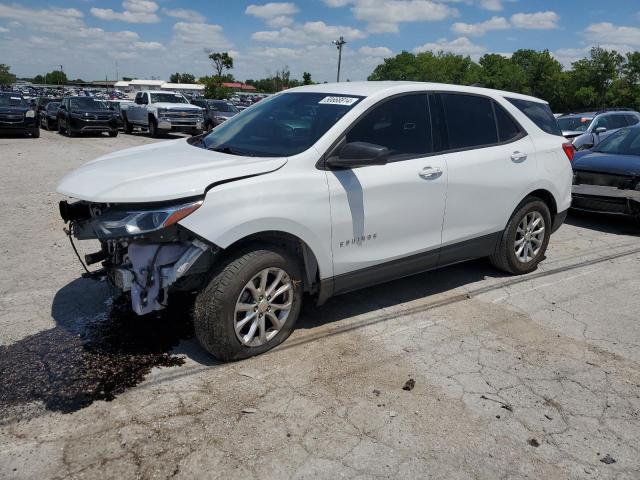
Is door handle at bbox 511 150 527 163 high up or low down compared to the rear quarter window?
down

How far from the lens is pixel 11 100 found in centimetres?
2061

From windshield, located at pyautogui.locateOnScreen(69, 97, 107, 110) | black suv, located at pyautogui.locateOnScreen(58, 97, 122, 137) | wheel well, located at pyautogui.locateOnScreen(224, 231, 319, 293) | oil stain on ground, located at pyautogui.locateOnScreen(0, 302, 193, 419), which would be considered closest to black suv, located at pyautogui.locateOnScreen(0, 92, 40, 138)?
black suv, located at pyautogui.locateOnScreen(58, 97, 122, 137)

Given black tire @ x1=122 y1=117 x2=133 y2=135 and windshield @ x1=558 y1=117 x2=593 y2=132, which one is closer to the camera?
windshield @ x1=558 y1=117 x2=593 y2=132

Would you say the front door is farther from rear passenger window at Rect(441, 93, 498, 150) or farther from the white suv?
rear passenger window at Rect(441, 93, 498, 150)

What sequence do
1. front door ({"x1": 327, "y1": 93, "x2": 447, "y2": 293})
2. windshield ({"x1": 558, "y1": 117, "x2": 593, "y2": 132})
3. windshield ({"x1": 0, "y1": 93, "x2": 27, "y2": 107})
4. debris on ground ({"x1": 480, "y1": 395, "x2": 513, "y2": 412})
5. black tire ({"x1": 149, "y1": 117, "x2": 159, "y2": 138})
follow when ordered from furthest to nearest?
black tire ({"x1": 149, "y1": 117, "x2": 159, "y2": 138})
windshield ({"x1": 0, "y1": 93, "x2": 27, "y2": 107})
windshield ({"x1": 558, "y1": 117, "x2": 593, "y2": 132})
front door ({"x1": 327, "y1": 93, "x2": 447, "y2": 293})
debris on ground ({"x1": 480, "y1": 395, "x2": 513, "y2": 412})

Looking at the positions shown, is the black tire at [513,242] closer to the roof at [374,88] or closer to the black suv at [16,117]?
the roof at [374,88]

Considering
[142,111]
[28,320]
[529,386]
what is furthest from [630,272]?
[142,111]

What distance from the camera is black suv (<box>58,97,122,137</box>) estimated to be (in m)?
21.1

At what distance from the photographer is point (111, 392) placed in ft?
10.8

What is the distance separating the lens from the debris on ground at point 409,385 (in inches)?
135

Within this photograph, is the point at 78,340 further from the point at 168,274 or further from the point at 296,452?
the point at 296,452

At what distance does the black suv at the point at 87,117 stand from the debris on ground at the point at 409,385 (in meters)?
20.7

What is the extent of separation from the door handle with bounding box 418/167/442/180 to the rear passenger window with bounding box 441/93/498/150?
1.12 feet

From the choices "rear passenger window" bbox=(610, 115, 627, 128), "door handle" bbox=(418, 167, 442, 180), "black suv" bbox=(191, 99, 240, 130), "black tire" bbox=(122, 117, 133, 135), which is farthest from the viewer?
"black tire" bbox=(122, 117, 133, 135)
